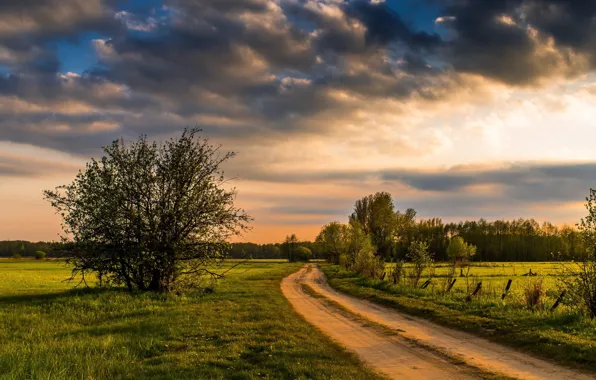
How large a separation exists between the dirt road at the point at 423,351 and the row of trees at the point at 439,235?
71503mm

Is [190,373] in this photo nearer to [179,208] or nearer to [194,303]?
[194,303]

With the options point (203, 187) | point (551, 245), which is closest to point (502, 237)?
point (551, 245)

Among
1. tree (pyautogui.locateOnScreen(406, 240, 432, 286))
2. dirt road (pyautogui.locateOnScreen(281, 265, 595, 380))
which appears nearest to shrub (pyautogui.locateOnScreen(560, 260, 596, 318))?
dirt road (pyautogui.locateOnScreen(281, 265, 595, 380))

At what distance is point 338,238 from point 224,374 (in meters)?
90.8

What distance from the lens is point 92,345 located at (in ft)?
46.3

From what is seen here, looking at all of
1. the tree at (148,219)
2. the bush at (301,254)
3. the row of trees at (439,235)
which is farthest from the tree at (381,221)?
the tree at (148,219)

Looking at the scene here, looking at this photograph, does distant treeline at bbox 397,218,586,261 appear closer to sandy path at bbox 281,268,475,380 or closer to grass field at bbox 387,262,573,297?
grass field at bbox 387,262,573,297

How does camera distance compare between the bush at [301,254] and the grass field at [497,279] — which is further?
the bush at [301,254]

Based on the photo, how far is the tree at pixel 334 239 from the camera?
313 ft

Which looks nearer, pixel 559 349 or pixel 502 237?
pixel 559 349

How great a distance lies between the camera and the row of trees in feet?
342

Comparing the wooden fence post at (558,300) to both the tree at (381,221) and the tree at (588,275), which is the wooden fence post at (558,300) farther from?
the tree at (381,221)

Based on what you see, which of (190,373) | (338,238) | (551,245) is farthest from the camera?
(551,245)

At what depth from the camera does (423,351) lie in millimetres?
13938
